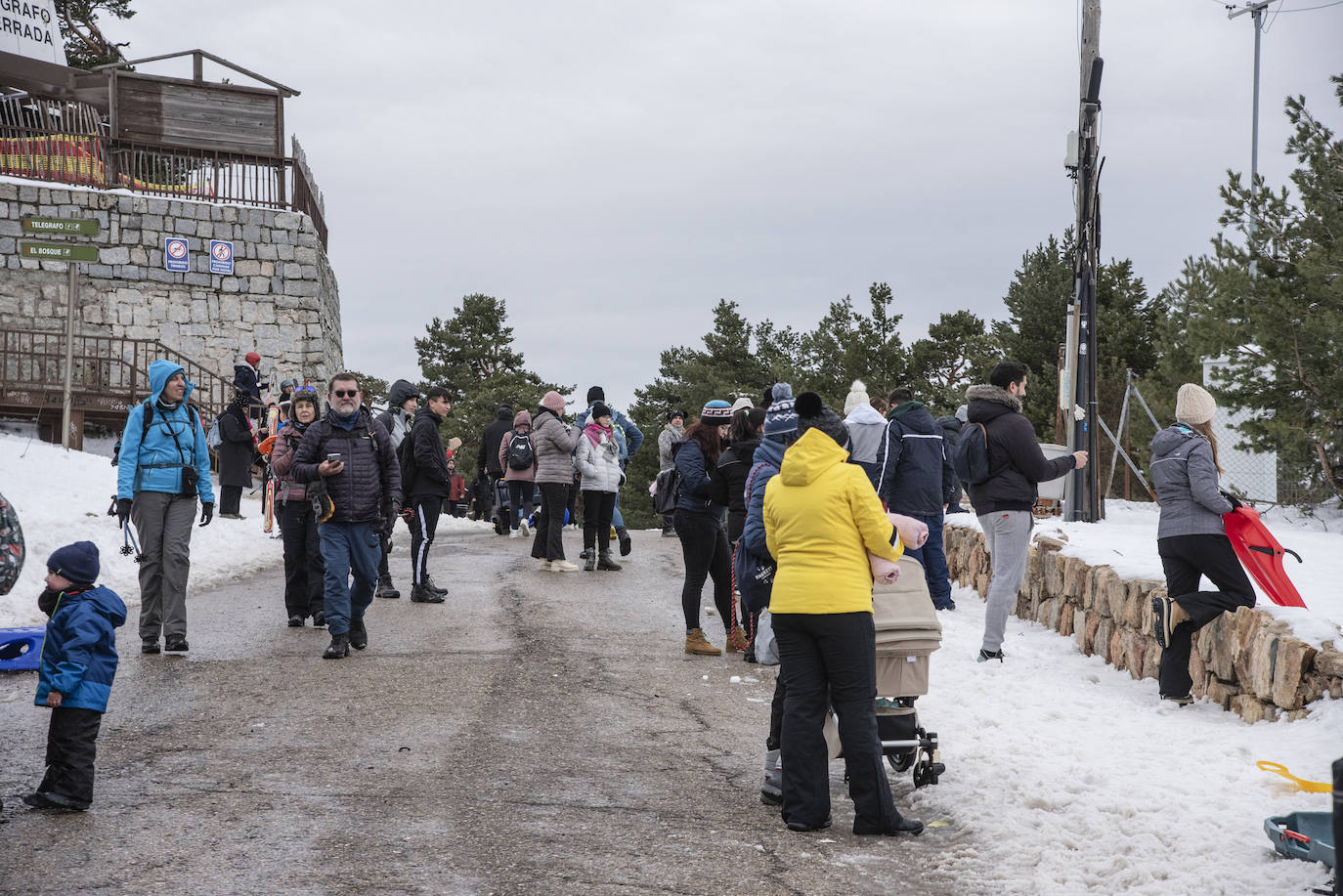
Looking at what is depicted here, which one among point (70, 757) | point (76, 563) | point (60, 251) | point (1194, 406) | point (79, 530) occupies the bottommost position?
point (70, 757)

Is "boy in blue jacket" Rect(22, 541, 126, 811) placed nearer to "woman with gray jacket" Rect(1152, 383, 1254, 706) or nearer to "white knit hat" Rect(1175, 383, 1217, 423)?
"woman with gray jacket" Rect(1152, 383, 1254, 706)

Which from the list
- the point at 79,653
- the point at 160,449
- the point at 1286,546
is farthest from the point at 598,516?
the point at 79,653

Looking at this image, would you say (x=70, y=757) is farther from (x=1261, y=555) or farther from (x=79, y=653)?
(x=1261, y=555)

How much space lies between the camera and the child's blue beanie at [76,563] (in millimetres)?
5230

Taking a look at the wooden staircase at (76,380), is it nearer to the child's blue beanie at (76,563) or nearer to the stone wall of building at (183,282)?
the stone wall of building at (183,282)

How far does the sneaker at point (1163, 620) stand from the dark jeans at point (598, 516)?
7658mm

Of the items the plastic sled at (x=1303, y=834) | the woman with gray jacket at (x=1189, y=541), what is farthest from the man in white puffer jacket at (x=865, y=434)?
the plastic sled at (x=1303, y=834)

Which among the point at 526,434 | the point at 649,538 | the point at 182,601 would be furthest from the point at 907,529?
the point at 649,538

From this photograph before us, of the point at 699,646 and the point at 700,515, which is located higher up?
the point at 700,515

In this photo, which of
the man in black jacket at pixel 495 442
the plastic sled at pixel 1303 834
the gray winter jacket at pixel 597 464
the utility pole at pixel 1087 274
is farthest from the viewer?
the man in black jacket at pixel 495 442

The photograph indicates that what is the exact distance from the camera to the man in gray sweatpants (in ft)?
26.7

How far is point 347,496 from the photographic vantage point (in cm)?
866

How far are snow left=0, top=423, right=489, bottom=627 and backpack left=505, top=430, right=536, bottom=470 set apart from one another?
3.09 metres

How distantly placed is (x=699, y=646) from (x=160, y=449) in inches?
160
